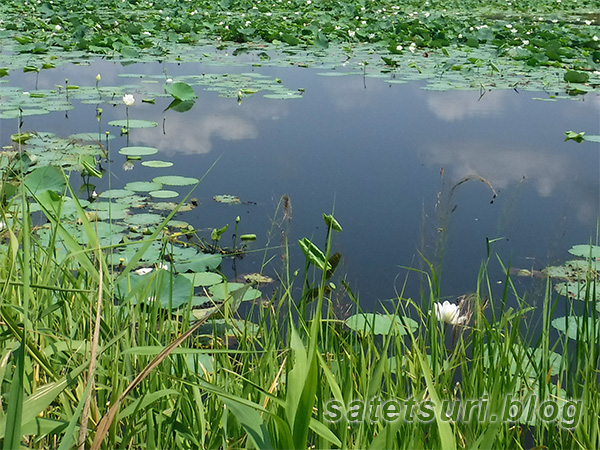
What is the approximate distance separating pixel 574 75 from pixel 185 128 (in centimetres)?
376

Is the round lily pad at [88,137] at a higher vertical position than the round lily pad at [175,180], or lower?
higher

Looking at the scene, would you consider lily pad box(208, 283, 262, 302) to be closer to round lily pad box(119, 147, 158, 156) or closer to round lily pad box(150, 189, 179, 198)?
round lily pad box(150, 189, 179, 198)

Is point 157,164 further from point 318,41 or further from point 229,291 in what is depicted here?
point 318,41

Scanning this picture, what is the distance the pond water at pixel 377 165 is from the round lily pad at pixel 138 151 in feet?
0.16

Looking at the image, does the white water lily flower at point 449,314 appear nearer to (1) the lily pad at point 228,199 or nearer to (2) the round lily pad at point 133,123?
(1) the lily pad at point 228,199

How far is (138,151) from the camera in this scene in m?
3.62

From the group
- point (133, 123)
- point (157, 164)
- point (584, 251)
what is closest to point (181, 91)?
point (133, 123)

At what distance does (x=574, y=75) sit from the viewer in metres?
5.86

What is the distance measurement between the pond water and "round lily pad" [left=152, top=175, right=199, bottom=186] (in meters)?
0.04

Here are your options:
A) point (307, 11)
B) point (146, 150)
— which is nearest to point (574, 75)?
point (146, 150)

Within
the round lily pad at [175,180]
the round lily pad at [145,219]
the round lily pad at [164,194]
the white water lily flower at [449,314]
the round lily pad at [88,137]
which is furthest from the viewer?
the round lily pad at [88,137]

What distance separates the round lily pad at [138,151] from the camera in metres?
3.58

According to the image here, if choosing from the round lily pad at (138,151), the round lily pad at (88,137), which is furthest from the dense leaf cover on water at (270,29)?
the round lily pad at (138,151)

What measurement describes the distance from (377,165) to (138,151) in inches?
53.4
